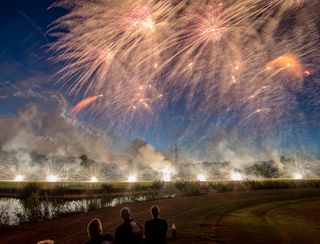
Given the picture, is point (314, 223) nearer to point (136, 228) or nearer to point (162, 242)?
point (162, 242)

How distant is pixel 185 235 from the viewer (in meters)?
12.4

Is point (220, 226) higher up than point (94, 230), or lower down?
lower down

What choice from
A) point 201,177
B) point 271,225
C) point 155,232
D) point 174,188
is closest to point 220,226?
point 271,225

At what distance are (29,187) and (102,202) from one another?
18.2m

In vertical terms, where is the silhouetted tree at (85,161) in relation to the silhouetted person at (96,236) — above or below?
above

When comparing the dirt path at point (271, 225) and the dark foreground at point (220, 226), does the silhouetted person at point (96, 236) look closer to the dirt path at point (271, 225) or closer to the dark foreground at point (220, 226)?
the dark foreground at point (220, 226)

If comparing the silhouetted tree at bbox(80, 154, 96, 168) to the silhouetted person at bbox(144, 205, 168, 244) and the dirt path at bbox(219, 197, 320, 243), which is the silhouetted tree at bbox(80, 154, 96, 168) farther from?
the silhouetted person at bbox(144, 205, 168, 244)

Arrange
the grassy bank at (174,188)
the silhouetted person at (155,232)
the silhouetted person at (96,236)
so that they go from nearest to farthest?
the silhouetted person at (96,236) < the silhouetted person at (155,232) < the grassy bank at (174,188)

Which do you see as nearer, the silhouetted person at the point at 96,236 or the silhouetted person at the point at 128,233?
the silhouetted person at the point at 96,236

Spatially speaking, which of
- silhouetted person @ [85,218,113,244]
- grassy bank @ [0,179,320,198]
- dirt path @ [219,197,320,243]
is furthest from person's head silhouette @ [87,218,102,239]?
grassy bank @ [0,179,320,198]

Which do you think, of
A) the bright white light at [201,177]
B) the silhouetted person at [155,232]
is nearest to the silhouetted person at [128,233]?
the silhouetted person at [155,232]

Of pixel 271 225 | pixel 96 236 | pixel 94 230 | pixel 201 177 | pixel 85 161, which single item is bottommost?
pixel 271 225

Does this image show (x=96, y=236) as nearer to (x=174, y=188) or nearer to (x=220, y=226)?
(x=220, y=226)

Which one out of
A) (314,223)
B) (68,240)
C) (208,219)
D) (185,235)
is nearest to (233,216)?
(208,219)
